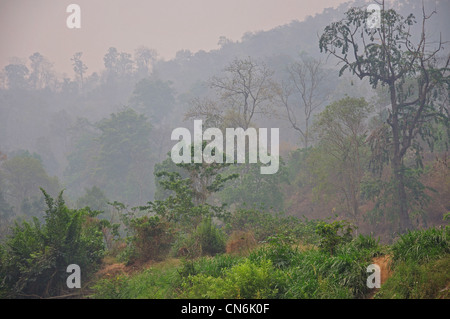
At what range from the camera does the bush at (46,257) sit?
Result: 726cm

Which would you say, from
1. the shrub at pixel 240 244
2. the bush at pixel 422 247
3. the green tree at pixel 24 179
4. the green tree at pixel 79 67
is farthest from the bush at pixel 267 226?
the green tree at pixel 79 67

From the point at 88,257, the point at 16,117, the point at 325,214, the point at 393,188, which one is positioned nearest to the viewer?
the point at 88,257

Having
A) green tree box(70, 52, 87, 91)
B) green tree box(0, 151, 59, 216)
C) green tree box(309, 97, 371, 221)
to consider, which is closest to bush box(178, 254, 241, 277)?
green tree box(309, 97, 371, 221)

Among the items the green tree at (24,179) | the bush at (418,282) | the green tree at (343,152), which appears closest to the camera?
the bush at (418,282)

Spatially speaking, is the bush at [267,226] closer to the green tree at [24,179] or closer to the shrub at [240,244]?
the shrub at [240,244]

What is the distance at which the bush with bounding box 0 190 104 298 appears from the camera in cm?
726

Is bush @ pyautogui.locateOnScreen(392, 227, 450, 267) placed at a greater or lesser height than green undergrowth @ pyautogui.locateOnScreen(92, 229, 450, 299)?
greater

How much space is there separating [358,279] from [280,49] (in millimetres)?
66371

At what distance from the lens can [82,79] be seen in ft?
265

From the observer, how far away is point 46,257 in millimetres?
7504

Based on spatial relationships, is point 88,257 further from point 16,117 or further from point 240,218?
point 16,117

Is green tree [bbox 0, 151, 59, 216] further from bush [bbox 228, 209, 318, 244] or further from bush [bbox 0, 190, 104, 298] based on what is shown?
bush [bbox 0, 190, 104, 298]
